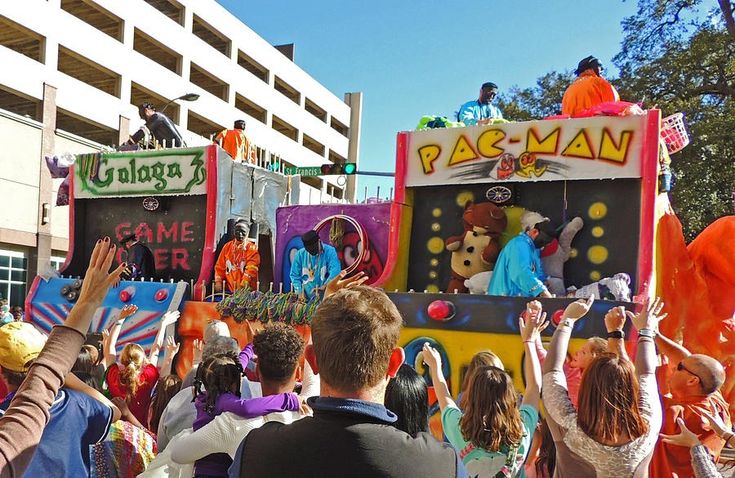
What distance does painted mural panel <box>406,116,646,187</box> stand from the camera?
23.3ft

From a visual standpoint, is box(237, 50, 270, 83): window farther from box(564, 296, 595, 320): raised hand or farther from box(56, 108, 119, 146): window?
box(564, 296, 595, 320): raised hand

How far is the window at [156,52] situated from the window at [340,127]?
45.8ft

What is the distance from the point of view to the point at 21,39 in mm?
24391

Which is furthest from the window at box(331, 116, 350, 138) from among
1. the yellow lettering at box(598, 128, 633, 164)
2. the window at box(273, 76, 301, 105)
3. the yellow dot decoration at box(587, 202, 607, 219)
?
the yellow lettering at box(598, 128, 633, 164)

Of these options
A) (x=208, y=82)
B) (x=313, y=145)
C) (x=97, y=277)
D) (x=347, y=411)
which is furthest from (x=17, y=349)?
(x=313, y=145)

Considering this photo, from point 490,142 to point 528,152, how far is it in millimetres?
446

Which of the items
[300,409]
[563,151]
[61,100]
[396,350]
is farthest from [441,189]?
[61,100]

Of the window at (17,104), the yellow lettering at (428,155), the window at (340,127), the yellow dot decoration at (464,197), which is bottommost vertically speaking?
the yellow dot decoration at (464,197)

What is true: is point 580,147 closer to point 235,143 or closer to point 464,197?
point 464,197

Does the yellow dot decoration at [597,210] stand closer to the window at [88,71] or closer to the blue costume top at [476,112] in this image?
the blue costume top at [476,112]

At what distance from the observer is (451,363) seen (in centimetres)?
660

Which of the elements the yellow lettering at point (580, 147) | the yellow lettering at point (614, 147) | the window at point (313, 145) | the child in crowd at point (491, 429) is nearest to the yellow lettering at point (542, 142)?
the yellow lettering at point (580, 147)

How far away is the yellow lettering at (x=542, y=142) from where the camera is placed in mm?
7391

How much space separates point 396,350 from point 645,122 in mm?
6125
